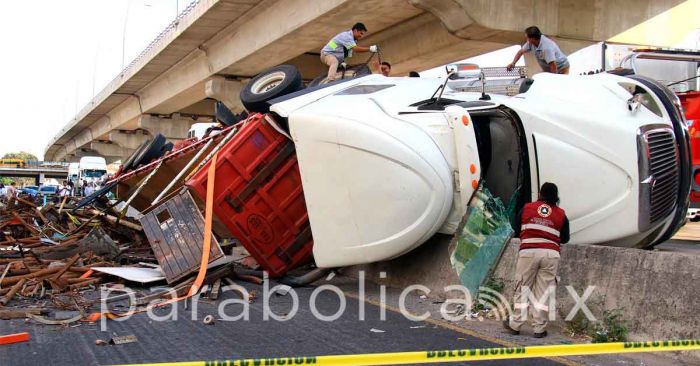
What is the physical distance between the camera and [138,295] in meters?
8.00

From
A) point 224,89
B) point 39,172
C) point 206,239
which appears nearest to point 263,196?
point 206,239

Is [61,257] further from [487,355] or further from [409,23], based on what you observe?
[409,23]

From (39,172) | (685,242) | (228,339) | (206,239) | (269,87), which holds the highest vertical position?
(269,87)

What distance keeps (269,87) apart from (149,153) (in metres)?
4.29

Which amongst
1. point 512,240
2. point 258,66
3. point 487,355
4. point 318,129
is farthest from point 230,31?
point 487,355

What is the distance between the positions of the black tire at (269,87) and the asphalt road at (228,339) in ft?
10.8

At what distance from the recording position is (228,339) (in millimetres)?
5727

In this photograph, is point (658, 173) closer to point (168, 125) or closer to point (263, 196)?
point (263, 196)

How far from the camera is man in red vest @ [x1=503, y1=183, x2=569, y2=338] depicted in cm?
604

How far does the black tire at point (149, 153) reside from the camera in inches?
521

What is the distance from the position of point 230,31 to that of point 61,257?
15.3 metres

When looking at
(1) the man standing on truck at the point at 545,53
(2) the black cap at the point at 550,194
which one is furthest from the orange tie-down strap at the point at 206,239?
(1) the man standing on truck at the point at 545,53

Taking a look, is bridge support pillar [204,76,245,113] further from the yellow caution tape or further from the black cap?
the yellow caution tape

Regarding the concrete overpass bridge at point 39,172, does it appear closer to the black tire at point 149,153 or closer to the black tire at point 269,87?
the black tire at point 149,153
